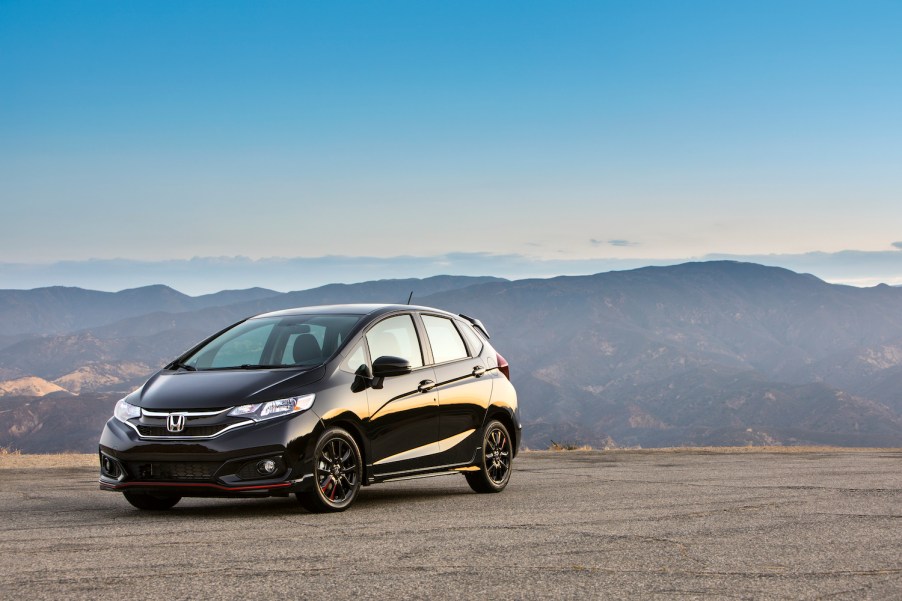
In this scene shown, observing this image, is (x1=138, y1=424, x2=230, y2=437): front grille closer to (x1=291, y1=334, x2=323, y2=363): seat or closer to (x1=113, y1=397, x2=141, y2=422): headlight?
(x1=113, y1=397, x2=141, y2=422): headlight

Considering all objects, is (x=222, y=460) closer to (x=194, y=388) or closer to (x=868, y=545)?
(x=194, y=388)

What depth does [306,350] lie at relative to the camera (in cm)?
942

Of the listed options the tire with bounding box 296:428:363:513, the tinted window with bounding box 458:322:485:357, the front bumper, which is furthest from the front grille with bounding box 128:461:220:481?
the tinted window with bounding box 458:322:485:357

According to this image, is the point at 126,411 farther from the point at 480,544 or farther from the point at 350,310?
the point at 480,544

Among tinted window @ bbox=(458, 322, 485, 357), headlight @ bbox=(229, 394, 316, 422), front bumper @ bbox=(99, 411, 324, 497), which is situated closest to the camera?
front bumper @ bbox=(99, 411, 324, 497)

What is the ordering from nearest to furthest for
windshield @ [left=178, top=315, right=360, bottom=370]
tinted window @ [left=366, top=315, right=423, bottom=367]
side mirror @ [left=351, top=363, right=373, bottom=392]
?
1. side mirror @ [left=351, top=363, right=373, bottom=392]
2. windshield @ [left=178, top=315, right=360, bottom=370]
3. tinted window @ [left=366, top=315, right=423, bottom=367]

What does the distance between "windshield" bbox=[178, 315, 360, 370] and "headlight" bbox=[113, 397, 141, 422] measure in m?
0.79

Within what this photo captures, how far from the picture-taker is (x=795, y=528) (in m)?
7.83

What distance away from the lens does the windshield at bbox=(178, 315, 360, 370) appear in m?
9.38

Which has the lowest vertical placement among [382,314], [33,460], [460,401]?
[33,460]

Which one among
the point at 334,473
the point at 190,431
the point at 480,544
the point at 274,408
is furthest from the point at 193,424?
the point at 480,544

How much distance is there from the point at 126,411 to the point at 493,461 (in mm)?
3707

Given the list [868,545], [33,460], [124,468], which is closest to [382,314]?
[124,468]

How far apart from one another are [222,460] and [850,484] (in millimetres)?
6652
